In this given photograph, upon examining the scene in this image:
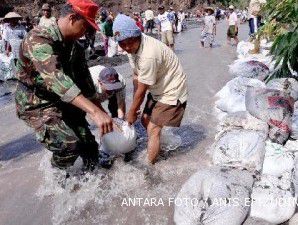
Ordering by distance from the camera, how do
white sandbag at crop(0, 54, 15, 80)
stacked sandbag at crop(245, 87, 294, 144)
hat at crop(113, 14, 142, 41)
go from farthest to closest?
white sandbag at crop(0, 54, 15, 80) → stacked sandbag at crop(245, 87, 294, 144) → hat at crop(113, 14, 142, 41)

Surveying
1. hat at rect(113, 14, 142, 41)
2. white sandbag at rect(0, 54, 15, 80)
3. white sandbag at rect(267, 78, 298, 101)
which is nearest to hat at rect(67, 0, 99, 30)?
hat at rect(113, 14, 142, 41)

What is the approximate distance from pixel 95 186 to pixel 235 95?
221cm

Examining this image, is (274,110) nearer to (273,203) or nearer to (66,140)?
(273,203)

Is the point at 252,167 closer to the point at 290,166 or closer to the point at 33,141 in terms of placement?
the point at 290,166

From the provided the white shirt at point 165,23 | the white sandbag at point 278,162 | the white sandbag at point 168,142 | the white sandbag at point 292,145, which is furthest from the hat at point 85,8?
the white shirt at point 165,23

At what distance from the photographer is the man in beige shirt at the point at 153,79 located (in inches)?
121

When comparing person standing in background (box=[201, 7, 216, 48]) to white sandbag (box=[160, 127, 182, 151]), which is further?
person standing in background (box=[201, 7, 216, 48])

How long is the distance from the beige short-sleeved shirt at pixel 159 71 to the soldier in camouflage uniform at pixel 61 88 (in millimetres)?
433

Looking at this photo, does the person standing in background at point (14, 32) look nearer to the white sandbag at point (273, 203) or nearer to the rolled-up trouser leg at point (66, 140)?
the rolled-up trouser leg at point (66, 140)

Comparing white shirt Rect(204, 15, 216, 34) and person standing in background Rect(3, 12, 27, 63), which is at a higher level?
person standing in background Rect(3, 12, 27, 63)

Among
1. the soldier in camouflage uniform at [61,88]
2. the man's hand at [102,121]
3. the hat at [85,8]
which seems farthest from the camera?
the hat at [85,8]

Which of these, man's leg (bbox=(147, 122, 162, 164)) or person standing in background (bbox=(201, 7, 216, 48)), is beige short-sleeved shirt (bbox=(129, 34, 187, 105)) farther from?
person standing in background (bbox=(201, 7, 216, 48))

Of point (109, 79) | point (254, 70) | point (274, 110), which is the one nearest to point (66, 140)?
point (109, 79)

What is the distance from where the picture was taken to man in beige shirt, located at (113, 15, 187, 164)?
307cm
